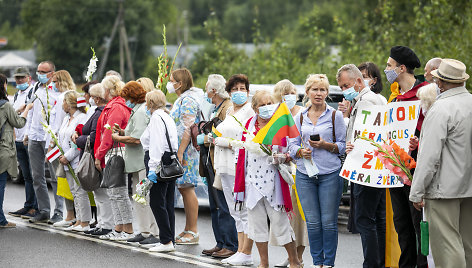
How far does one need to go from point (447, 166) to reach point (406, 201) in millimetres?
1104

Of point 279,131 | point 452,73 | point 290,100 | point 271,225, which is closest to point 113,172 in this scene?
point 290,100

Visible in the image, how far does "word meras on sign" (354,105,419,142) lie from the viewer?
25.8 feet

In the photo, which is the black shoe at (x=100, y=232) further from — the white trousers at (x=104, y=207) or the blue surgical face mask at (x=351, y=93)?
the blue surgical face mask at (x=351, y=93)

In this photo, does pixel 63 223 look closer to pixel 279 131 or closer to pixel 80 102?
pixel 80 102

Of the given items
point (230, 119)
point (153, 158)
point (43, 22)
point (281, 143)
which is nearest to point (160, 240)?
point (153, 158)

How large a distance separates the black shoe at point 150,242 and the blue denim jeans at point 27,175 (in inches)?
120

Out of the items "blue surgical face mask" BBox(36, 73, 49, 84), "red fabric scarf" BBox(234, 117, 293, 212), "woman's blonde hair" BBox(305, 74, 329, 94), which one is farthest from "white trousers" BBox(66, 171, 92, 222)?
"woman's blonde hair" BBox(305, 74, 329, 94)

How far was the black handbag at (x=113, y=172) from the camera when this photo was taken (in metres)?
10.5

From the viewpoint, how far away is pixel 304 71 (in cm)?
2159

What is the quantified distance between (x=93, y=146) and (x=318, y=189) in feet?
12.5

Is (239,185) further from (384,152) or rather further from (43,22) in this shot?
(43,22)

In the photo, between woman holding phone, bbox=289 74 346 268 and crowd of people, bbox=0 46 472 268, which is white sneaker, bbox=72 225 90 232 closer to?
crowd of people, bbox=0 46 472 268

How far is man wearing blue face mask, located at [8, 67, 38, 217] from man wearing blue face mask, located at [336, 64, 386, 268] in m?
6.17

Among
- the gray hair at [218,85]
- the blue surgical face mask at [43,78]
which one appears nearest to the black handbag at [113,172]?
the gray hair at [218,85]
